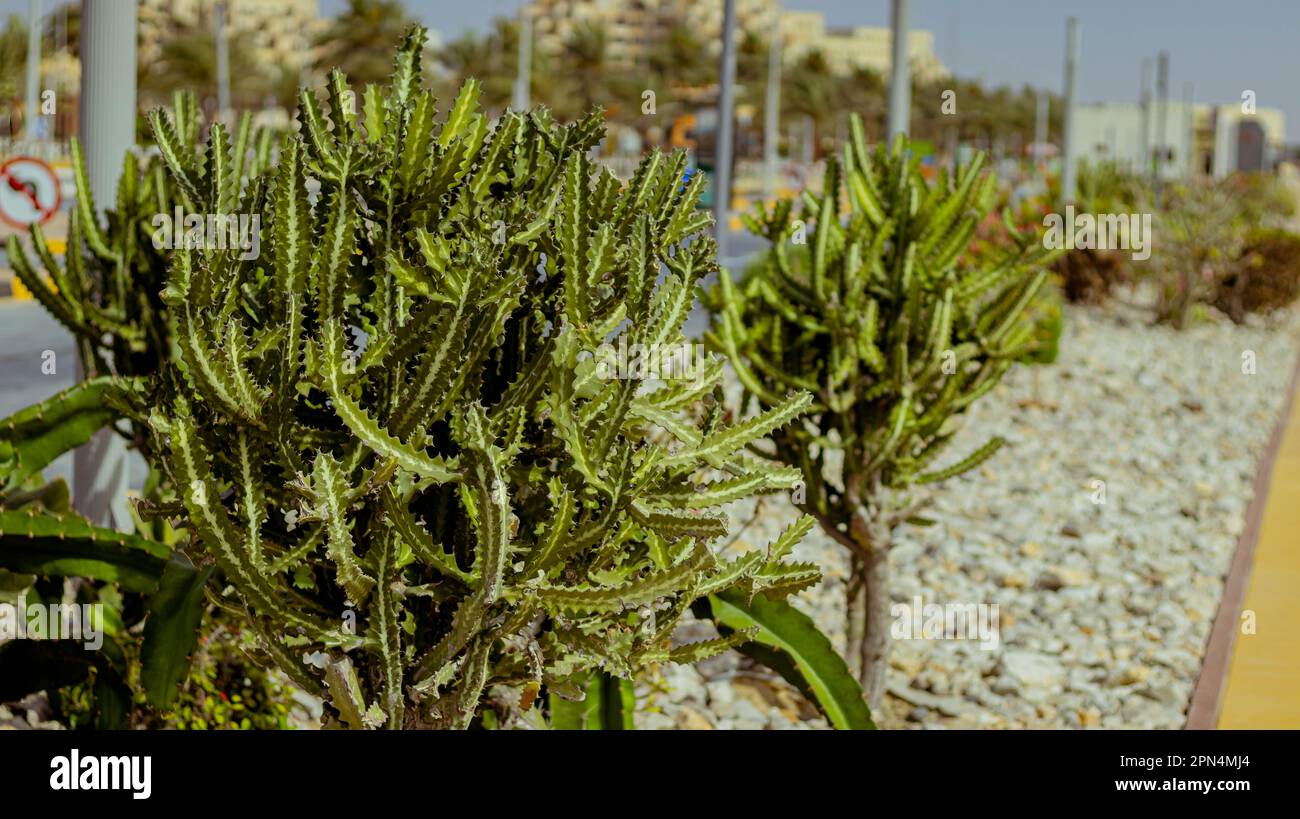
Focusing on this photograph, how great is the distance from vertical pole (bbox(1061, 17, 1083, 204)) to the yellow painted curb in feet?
42.4

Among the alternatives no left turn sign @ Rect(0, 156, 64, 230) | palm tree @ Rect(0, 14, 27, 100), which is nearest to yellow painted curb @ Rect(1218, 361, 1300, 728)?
no left turn sign @ Rect(0, 156, 64, 230)

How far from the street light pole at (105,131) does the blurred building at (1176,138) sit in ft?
109

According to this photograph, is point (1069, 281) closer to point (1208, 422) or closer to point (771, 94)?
point (1208, 422)

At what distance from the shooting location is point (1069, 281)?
70.4 feet

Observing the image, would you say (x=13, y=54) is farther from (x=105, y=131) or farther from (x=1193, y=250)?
(x=105, y=131)

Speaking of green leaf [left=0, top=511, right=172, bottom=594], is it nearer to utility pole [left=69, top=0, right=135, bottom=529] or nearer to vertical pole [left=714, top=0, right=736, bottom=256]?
utility pole [left=69, top=0, right=135, bottom=529]

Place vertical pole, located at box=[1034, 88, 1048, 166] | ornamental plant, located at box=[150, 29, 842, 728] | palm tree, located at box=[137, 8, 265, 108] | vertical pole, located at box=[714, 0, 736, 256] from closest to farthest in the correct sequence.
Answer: ornamental plant, located at box=[150, 29, 842, 728], vertical pole, located at box=[714, 0, 736, 256], palm tree, located at box=[137, 8, 265, 108], vertical pole, located at box=[1034, 88, 1048, 166]

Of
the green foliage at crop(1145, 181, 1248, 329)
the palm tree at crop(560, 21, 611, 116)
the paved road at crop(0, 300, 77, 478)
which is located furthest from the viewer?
the palm tree at crop(560, 21, 611, 116)

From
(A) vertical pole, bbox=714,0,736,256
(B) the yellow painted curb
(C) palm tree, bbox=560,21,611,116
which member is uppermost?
(C) palm tree, bbox=560,21,611,116

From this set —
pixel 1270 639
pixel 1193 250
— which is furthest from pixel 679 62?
pixel 1270 639

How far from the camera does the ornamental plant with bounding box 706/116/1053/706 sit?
546 cm

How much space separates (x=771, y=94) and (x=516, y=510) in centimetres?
4461

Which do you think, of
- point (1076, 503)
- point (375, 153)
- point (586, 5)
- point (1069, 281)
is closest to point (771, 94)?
point (1069, 281)

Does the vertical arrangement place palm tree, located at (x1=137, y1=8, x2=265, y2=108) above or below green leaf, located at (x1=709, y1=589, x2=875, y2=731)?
above
